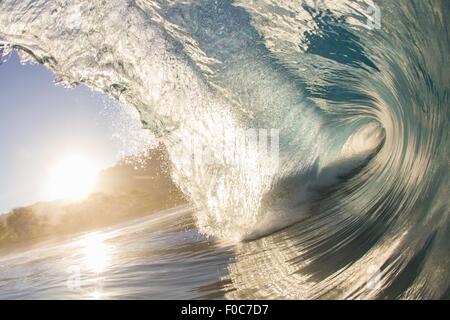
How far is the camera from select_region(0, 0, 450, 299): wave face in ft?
11.1

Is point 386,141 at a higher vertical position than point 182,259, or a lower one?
higher

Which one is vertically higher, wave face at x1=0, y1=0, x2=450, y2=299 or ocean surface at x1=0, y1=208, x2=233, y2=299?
wave face at x1=0, y1=0, x2=450, y2=299

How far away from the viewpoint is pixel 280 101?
258 inches

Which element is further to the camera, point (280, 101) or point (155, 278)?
point (280, 101)

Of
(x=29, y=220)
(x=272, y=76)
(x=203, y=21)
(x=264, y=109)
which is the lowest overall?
(x=29, y=220)

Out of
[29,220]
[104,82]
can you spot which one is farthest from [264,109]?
[29,220]

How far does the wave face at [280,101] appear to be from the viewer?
3.39m

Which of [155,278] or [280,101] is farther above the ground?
[280,101]

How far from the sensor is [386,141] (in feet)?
21.4

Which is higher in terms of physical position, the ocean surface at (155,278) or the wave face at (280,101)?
the wave face at (280,101)
